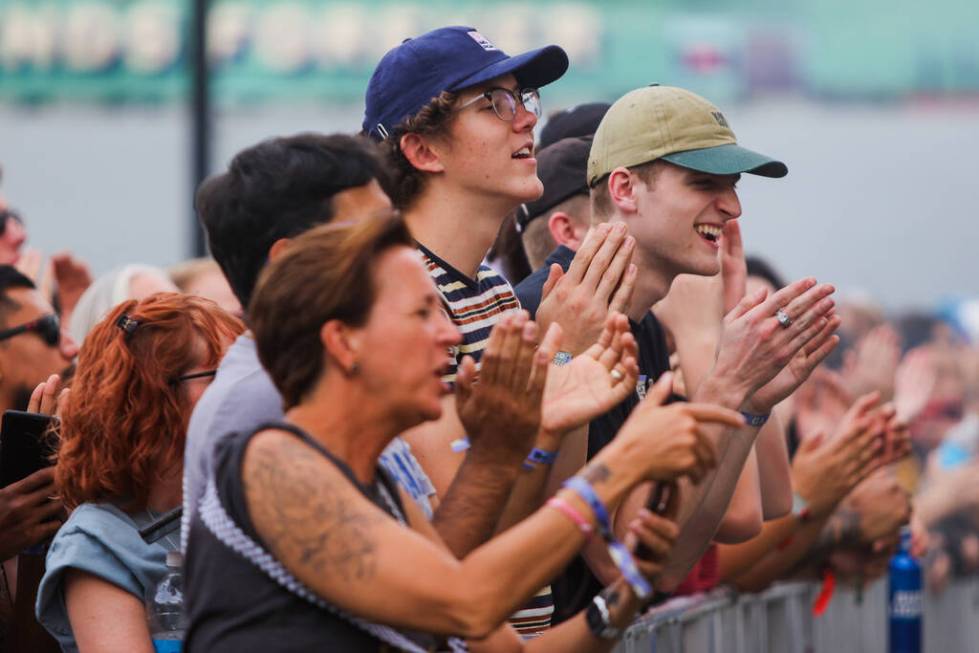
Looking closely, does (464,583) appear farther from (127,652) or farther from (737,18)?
(737,18)

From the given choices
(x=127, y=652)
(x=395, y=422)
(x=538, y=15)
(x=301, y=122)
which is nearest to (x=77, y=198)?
(x=301, y=122)

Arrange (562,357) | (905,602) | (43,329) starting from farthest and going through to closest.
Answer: (905,602) → (43,329) → (562,357)

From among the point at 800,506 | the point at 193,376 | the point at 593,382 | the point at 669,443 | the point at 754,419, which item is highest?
the point at 669,443

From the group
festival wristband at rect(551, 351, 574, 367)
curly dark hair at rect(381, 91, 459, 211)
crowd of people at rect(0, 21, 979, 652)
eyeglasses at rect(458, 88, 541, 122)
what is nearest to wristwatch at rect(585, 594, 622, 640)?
crowd of people at rect(0, 21, 979, 652)

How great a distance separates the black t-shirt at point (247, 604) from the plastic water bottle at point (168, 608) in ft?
2.71

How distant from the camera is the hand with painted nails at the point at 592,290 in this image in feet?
11.3

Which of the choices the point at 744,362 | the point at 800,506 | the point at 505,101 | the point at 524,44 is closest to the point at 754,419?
the point at 744,362

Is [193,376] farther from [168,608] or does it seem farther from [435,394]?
[435,394]

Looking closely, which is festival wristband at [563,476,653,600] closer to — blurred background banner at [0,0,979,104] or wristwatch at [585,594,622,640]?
wristwatch at [585,594,622,640]

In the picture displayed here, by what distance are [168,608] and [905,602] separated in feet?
11.5

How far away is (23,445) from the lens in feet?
12.6

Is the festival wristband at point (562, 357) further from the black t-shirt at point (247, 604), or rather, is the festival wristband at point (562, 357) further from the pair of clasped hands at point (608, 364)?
the black t-shirt at point (247, 604)

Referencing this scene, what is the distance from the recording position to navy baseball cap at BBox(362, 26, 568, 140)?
3.66 meters

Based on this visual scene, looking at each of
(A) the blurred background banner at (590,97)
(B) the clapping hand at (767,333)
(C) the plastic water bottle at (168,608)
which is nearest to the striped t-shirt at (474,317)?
(B) the clapping hand at (767,333)
